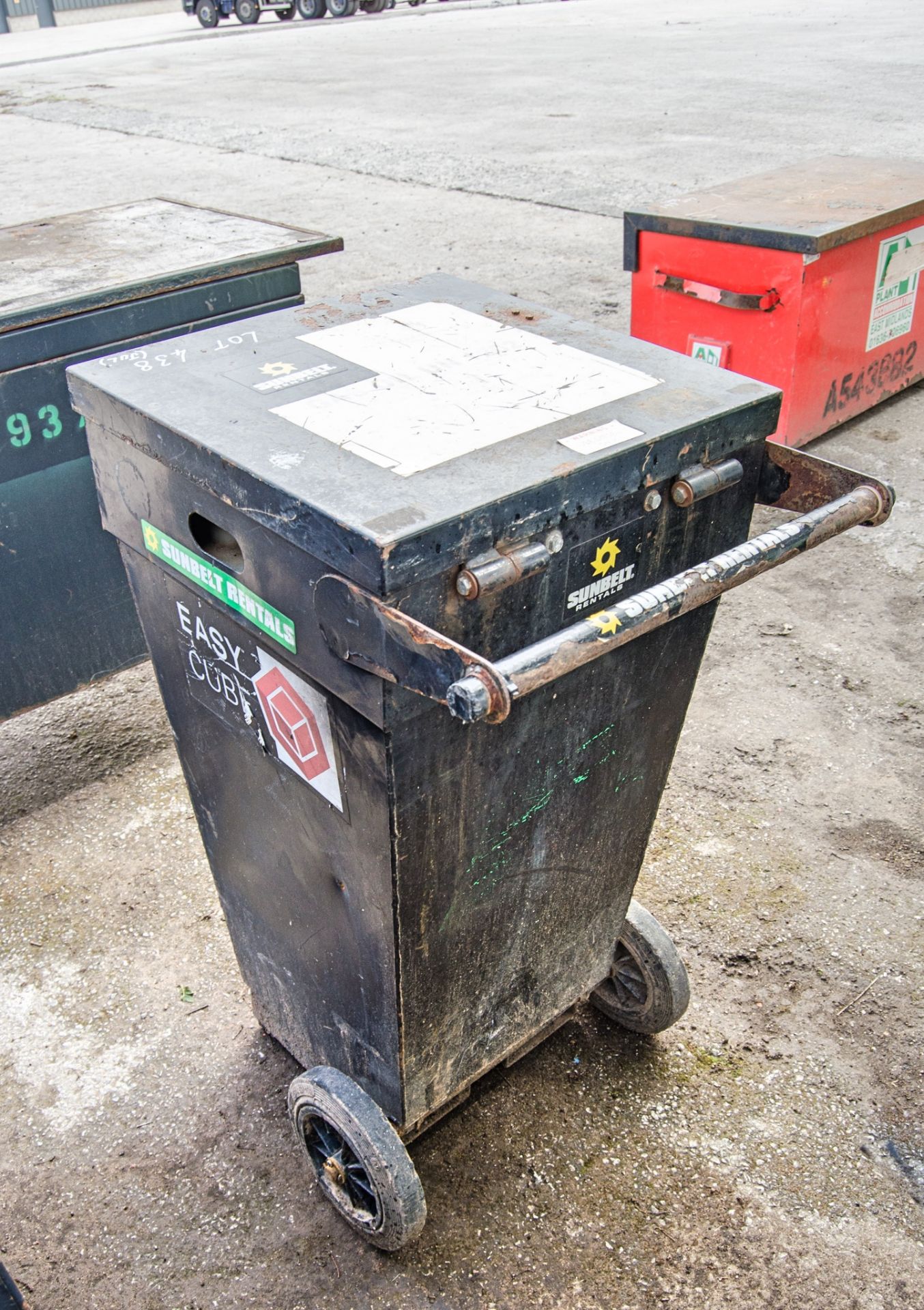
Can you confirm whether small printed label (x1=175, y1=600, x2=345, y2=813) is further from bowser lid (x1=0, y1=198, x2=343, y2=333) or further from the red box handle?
the red box handle

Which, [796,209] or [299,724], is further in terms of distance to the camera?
[796,209]

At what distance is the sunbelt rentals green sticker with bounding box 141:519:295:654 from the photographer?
1262 millimetres

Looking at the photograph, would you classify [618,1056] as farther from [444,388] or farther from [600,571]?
[444,388]

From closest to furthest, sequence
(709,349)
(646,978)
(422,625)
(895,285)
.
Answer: (422,625) → (646,978) → (709,349) → (895,285)

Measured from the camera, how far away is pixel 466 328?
160 cm

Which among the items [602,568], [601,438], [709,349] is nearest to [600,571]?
[602,568]

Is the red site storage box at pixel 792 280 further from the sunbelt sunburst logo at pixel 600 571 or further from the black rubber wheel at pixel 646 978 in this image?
the sunbelt sunburst logo at pixel 600 571

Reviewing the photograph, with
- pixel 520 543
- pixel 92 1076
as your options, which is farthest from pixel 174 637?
pixel 92 1076

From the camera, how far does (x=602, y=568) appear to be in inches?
51.4

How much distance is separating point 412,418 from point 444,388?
11 cm

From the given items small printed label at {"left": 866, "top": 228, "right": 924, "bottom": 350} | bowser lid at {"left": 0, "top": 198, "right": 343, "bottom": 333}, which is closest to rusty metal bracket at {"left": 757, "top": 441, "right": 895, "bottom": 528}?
bowser lid at {"left": 0, "top": 198, "right": 343, "bottom": 333}

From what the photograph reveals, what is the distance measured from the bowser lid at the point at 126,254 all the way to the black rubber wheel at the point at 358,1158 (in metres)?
1.71

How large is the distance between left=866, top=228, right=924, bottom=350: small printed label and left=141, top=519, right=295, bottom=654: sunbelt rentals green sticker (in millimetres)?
3435

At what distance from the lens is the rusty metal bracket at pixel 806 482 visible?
1338 mm
